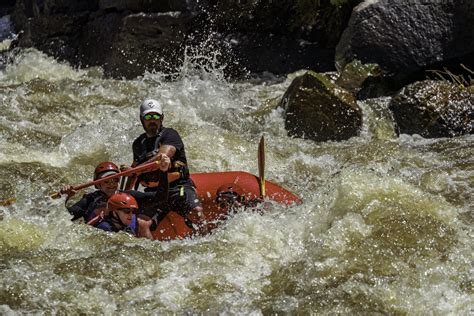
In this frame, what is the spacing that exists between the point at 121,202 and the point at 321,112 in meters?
3.74

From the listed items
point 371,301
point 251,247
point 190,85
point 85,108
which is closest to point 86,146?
point 85,108

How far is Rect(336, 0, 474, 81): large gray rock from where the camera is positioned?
8.96 meters

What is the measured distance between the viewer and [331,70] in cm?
1049

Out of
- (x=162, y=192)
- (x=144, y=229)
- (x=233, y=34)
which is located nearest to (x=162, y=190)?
(x=162, y=192)

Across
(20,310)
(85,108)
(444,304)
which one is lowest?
(444,304)

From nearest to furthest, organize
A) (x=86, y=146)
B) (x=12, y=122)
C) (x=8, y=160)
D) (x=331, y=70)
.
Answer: (x=8, y=160)
(x=86, y=146)
(x=12, y=122)
(x=331, y=70)

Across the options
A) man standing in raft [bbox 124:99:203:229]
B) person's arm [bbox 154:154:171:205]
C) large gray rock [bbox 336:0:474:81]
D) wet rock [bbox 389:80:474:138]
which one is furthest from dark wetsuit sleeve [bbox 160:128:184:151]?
large gray rock [bbox 336:0:474:81]

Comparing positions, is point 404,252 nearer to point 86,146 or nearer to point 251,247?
point 251,247

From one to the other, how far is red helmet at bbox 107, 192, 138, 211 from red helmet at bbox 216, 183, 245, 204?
0.80m

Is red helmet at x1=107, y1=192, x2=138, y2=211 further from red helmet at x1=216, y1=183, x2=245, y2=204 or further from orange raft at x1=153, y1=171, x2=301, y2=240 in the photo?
red helmet at x1=216, y1=183, x2=245, y2=204

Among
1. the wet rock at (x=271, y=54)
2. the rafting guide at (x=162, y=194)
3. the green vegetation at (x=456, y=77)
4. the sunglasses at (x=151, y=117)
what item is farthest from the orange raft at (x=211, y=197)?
the wet rock at (x=271, y=54)

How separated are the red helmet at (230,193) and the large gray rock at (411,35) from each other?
4286 millimetres

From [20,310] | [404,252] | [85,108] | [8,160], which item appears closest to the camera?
[20,310]

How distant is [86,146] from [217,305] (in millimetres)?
4289
